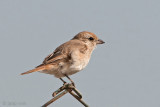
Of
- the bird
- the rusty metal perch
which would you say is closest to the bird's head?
the bird

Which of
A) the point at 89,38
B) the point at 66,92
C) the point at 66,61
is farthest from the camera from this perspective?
the point at 89,38

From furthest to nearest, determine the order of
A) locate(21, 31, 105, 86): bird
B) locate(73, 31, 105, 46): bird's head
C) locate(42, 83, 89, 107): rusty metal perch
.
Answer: locate(73, 31, 105, 46): bird's head
locate(21, 31, 105, 86): bird
locate(42, 83, 89, 107): rusty metal perch

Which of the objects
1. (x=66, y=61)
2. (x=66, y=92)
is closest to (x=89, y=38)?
(x=66, y=61)

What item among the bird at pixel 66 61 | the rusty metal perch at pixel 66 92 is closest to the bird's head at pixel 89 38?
the bird at pixel 66 61

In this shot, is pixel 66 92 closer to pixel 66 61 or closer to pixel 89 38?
pixel 66 61

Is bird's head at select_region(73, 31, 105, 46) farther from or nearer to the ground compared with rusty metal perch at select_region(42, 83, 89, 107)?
farther from the ground

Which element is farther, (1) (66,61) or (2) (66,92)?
(1) (66,61)

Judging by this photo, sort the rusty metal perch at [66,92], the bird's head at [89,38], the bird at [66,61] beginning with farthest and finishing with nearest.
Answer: the bird's head at [89,38] → the bird at [66,61] → the rusty metal perch at [66,92]

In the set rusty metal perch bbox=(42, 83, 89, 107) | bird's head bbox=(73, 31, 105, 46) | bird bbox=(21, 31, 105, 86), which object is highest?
bird's head bbox=(73, 31, 105, 46)

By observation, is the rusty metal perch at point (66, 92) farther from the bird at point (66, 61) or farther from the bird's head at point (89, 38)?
the bird's head at point (89, 38)

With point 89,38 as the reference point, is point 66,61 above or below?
below

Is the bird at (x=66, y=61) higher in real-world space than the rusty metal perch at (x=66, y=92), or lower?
higher

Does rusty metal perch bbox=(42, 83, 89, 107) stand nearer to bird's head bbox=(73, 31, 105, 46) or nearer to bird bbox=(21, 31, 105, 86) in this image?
bird bbox=(21, 31, 105, 86)
